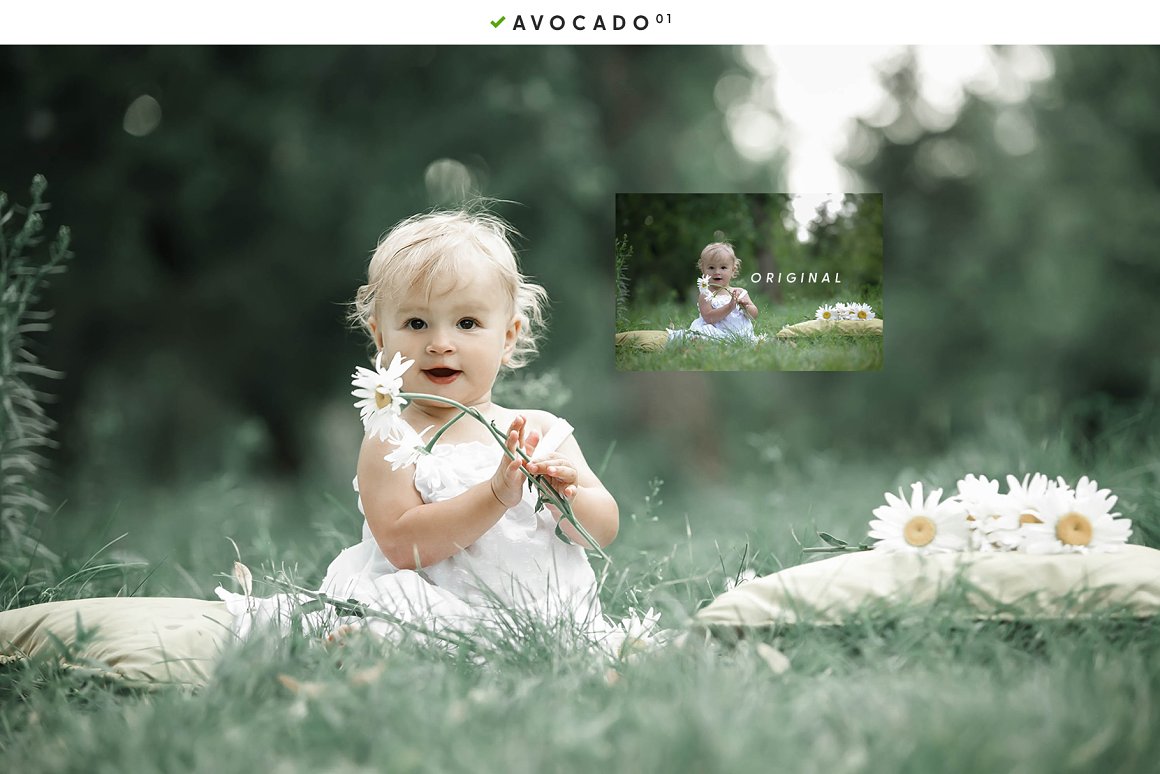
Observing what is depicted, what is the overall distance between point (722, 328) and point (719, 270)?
21 cm

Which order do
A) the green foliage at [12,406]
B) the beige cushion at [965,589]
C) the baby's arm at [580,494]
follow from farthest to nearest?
the green foliage at [12,406] → the baby's arm at [580,494] → the beige cushion at [965,589]

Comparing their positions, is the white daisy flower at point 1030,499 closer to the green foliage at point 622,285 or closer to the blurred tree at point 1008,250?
the green foliage at point 622,285

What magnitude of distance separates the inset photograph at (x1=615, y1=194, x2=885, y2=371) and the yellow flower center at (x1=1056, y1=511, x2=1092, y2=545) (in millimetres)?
1274

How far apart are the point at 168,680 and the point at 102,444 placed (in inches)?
127

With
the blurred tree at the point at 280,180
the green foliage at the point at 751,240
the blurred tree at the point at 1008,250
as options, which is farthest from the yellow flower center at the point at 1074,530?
the blurred tree at the point at 1008,250

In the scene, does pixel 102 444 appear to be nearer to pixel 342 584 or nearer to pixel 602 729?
pixel 342 584

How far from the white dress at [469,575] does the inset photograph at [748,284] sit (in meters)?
0.98

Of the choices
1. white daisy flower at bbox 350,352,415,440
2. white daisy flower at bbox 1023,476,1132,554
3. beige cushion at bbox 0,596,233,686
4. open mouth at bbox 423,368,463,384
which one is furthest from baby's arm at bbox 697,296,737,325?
beige cushion at bbox 0,596,233,686

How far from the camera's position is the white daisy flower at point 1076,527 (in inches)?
79.4

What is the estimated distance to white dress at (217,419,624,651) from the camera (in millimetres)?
2119

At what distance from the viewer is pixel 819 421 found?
805 cm

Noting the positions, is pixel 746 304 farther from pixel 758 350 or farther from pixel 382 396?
pixel 382 396

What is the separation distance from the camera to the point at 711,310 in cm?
327
